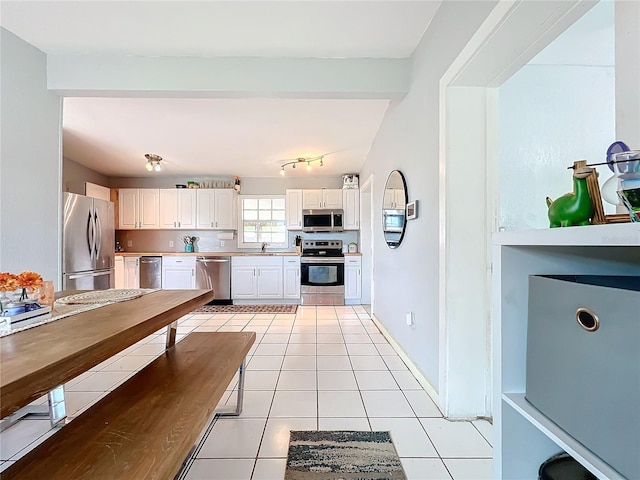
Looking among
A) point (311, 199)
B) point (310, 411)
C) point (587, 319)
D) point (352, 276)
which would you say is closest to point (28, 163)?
point (310, 411)

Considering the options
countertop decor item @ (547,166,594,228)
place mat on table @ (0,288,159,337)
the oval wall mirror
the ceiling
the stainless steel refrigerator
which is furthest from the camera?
the stainless steel refrigerator

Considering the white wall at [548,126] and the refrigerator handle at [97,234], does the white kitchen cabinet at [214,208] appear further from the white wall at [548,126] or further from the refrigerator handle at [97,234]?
the white wall at [548,126]

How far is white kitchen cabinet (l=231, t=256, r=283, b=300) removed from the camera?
5.25 m

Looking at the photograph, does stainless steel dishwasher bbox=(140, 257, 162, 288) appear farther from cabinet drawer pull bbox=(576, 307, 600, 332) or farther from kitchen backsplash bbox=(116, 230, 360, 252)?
cabinet drawer pull bbox=(576, 307, 600, 332)

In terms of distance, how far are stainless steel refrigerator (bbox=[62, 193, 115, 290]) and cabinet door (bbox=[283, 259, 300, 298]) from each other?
8.18ft

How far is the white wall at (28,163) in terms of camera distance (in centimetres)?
211

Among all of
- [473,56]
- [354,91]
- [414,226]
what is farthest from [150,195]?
[473,56]

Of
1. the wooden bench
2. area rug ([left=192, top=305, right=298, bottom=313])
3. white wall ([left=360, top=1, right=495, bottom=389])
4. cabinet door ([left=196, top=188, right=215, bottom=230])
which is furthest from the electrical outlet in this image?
cabinet door ([left=196, top=188, right=215, bottom=230])

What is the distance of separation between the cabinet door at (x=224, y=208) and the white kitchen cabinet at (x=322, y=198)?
4.42 feet

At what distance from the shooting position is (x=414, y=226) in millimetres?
2373

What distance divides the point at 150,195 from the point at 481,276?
571cm

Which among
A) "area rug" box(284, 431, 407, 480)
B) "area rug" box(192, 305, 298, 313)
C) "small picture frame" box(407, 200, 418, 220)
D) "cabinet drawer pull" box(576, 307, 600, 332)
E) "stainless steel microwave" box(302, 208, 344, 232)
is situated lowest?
"area rug" box(192, 305, 298, 313)

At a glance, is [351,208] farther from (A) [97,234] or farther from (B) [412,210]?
(A) [97,234]

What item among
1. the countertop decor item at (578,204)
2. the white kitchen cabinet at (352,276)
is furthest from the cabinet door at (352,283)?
the countertop decor item at (578,204)
